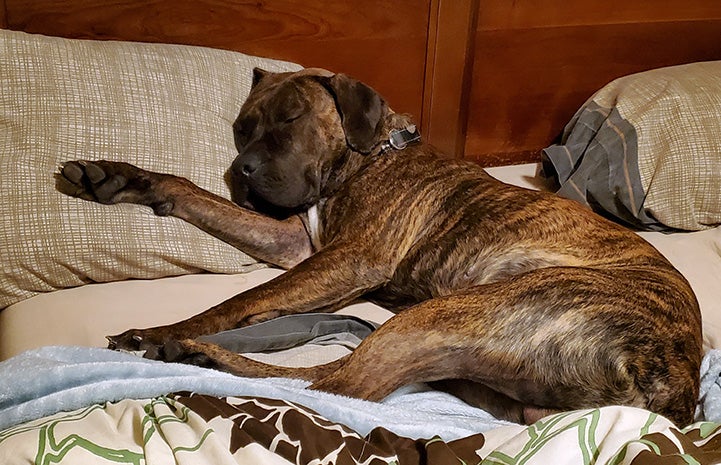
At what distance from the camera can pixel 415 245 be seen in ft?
7.46

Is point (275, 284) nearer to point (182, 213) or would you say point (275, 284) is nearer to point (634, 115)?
point (182, 213)

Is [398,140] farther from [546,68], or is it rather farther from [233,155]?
[546,68]

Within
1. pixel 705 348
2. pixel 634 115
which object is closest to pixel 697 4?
pixel 634 115

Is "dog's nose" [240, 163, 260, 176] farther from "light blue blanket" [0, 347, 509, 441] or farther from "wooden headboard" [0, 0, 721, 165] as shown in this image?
"light blue blanket" [0, 347, 509, 441]

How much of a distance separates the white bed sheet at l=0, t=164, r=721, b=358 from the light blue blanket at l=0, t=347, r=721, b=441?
0.32 metres

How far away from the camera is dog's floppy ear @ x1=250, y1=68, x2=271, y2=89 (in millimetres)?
2492

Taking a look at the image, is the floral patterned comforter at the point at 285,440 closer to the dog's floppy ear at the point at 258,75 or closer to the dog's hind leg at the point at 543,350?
the dog's hind leg at the point at 543,350

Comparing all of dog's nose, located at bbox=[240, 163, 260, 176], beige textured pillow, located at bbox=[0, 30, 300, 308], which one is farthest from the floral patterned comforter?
dog's nose, located at bbox=[240, 163, 260, 176]

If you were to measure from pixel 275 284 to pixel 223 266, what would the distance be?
23 centimetres

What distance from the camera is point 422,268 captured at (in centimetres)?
222

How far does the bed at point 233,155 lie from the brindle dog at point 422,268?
0.08 meters

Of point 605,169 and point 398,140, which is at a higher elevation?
point 398,140

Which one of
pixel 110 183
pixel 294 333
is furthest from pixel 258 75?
Answer: pixel 294 333

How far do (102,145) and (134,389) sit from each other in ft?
3.04
